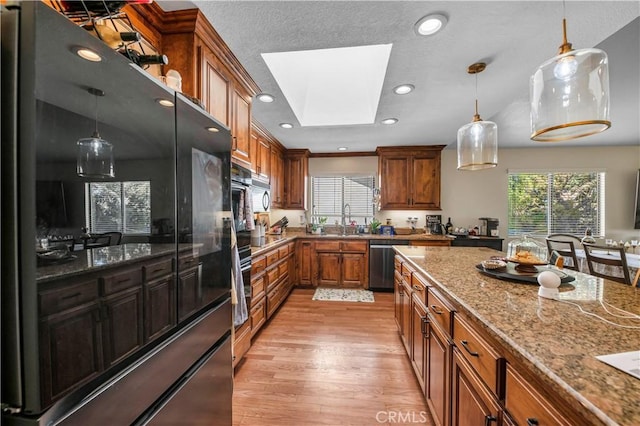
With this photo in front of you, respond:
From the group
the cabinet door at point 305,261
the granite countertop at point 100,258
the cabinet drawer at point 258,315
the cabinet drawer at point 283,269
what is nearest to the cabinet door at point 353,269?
the cabinet door at point 305,261

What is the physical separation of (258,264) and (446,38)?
2.36 m

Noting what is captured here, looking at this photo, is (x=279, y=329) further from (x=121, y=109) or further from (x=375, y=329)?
(x=121, y=109)

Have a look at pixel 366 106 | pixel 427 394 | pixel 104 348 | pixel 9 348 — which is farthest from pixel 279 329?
pixel 366 106

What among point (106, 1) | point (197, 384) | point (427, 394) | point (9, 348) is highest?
point (106, 1)

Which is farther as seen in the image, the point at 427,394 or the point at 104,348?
the point at 427,394

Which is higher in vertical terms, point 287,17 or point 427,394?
point 287,17

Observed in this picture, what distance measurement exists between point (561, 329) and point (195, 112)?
1542 mm

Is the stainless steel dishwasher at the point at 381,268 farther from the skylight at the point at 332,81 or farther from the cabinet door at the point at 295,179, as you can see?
the skylight at the point at 332,81

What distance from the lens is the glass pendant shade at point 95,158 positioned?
63 centimetres

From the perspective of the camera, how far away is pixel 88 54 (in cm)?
64

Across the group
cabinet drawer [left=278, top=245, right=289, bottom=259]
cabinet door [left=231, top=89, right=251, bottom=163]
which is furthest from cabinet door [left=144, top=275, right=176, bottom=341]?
cabinet drawer [left=278, top=245, right=289, bottom=259]

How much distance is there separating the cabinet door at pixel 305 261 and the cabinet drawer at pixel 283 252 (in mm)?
651

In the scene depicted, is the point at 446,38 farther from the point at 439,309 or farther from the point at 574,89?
the point at 439,309

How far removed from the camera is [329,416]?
1.65 m
